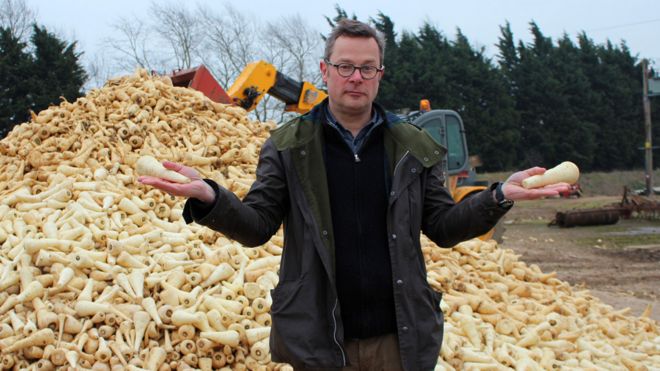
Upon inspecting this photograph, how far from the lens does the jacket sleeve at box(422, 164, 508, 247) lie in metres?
2.00

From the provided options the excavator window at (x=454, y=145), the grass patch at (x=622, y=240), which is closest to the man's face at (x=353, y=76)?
the excavator window at (x=454, y=145)

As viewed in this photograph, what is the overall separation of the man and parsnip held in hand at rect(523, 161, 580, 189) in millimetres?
31

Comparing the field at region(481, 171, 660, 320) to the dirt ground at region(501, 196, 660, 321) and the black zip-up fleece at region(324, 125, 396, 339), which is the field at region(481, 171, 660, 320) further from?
the black zip-up fleece at region(324, 125, 396, 339)

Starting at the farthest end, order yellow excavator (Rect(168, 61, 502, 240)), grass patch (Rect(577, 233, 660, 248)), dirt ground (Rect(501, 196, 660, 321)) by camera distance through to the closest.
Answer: grass patch (Rect(577, 233, 660, 248)), dirt ground (Rect(501, 196, 660, 321)), yellow excavator (Rect(168, 61, 502, 240))

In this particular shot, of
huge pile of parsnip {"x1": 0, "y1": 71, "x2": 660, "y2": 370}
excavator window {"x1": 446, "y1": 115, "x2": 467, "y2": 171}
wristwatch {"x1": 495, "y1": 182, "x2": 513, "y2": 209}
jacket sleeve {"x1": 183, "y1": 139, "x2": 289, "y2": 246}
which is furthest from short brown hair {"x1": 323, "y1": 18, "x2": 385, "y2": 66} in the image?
excavator window {"x1": 446, "y1": 115, "x2": 467, "y2": 171}

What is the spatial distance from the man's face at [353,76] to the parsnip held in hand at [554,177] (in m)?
0.54

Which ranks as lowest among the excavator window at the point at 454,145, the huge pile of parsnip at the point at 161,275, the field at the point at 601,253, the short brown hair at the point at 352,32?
the field at the point at 601,253

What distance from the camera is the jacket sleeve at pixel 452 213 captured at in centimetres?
200

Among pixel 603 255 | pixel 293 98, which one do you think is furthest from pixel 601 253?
pixel 293 98

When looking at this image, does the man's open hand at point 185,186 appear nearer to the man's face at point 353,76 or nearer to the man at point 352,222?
the man at point 352,222

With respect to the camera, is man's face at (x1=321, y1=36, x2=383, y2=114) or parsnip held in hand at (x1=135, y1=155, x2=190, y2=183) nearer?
parsnip held in hand at (x1=135, y1=155, x2=190, y2=183)

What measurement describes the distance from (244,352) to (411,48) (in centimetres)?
2762

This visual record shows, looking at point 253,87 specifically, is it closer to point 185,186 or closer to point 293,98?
point 293,98

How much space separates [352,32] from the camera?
2.01 metres
